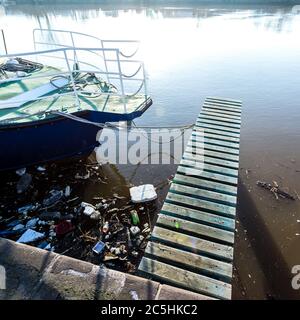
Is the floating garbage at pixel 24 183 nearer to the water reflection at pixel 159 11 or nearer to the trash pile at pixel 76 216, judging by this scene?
the trash pile at pixel 76 216

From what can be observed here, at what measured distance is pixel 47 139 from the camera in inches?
225

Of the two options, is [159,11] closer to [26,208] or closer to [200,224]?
[26,208]

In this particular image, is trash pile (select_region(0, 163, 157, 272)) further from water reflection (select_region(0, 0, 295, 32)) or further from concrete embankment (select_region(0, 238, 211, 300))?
water reflection (select_region(0, 0, 295, 32))

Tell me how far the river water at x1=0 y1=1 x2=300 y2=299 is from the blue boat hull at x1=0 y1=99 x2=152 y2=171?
4.74ft

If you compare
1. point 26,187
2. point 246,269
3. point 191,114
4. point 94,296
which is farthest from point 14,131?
point 191,114

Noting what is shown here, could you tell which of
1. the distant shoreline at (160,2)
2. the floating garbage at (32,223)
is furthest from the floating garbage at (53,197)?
the distant shoreline at (160,2)

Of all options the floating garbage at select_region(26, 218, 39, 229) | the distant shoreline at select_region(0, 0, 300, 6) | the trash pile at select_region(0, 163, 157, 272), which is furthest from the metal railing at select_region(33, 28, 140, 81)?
the distant shoreline at select_region(0, 0, 300, 6)

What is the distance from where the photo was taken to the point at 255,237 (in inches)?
190

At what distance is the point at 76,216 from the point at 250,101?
848 cm

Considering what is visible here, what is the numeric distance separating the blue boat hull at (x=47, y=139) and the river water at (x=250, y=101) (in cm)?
144

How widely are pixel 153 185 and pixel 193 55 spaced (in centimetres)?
1321

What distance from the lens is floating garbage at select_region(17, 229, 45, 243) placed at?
15.1ft

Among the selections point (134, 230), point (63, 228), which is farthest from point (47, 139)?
point (134, 230)

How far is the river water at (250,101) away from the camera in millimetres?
4547
